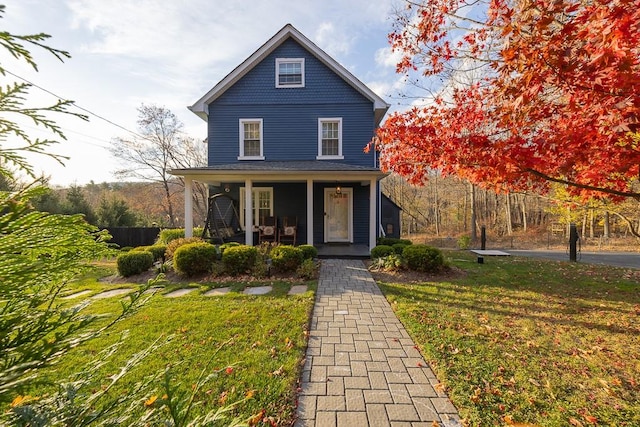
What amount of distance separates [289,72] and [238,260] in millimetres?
8529

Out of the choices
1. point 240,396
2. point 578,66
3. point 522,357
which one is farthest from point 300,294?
point 578,66

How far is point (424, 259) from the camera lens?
6.98 meters

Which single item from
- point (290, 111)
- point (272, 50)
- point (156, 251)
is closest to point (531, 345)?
point (156, 251)

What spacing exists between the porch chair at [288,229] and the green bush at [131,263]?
468 centimetres

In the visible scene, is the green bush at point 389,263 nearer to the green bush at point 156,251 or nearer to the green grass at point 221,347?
the green grass at point 221,347

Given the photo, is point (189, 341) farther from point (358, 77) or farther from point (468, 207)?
point (468, 207)

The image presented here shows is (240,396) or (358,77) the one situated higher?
(358,77)

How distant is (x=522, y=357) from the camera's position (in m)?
3.22

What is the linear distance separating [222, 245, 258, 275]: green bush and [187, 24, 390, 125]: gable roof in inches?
286

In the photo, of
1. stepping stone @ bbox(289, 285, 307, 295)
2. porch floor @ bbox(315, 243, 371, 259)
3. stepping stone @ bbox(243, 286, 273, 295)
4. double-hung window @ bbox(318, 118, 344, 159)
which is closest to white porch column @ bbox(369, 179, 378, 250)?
porch floor @ bbox(315, 243, 371, 259)

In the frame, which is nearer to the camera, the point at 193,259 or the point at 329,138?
the point at 193,259

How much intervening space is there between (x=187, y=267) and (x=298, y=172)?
4.34 m

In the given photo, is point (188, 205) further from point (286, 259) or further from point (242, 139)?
point (286, 259)

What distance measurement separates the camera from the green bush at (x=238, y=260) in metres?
6.90
